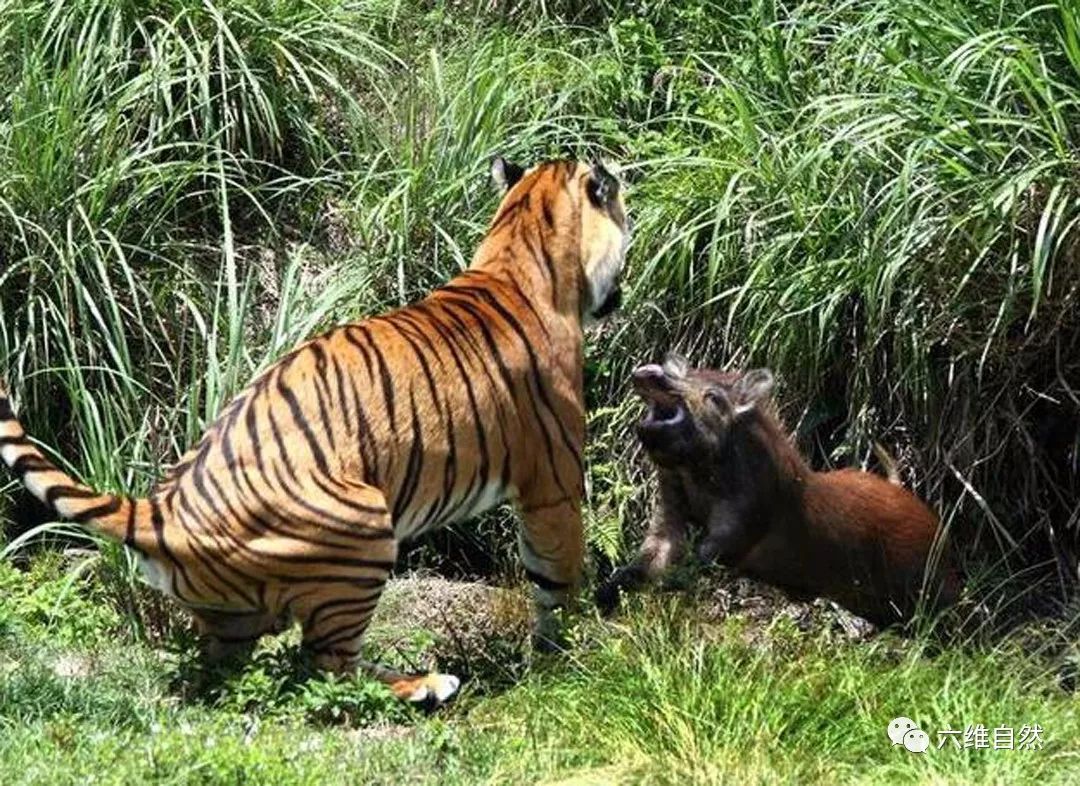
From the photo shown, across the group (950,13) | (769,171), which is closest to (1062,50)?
(950,13)

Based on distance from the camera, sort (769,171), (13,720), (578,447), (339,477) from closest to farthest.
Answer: (13,720), (339,477), (578,447), (769,171)

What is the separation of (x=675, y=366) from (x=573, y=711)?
1.97 m

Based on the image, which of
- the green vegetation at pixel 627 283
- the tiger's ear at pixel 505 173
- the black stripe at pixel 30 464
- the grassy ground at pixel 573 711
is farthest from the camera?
the tiger's ear at pixel 505 173

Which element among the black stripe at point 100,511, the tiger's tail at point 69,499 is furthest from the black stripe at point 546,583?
the black stripe at point 100,511

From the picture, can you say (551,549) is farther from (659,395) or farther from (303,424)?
(303,424)

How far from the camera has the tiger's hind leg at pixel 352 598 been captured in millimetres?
7219

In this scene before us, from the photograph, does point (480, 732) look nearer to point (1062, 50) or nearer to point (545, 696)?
point (545, 696)

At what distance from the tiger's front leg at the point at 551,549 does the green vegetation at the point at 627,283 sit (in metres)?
0.21

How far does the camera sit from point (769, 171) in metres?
8.80

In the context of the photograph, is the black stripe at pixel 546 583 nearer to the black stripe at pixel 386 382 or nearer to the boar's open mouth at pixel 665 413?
the boar's open mouth at pixel 665 413

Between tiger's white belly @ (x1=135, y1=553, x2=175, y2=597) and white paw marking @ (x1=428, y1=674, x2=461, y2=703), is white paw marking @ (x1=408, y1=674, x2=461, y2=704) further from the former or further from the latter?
tiger's white belly @ (x1=135, y1=553, x2=175, y2=597)

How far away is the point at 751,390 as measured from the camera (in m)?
8.14

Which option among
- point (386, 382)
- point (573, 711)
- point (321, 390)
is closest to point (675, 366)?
point (386, 382)

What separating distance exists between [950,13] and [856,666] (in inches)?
108
